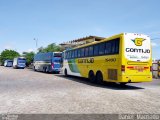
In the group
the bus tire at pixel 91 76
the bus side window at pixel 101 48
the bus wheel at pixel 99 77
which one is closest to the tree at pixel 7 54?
the bus tire at pixel 91 76

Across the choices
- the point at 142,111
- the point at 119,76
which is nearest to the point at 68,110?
the point at 142,111

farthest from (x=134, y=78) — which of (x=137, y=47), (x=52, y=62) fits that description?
(x=52, y=62)

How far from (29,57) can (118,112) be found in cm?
6586

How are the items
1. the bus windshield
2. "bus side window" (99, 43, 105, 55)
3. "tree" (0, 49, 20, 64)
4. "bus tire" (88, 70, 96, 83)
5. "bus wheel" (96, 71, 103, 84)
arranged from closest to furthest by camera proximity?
the bus windshield, "bus side window" (99, 43, 105, 55), "bus wheel" (96, 71, 103, 84), "bus tire" (88, 70, 96, 83), "tree" (0, 49, 20, 64)

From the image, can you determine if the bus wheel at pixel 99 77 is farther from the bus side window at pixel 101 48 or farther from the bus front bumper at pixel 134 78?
the bus front bumper at pixel 134 78

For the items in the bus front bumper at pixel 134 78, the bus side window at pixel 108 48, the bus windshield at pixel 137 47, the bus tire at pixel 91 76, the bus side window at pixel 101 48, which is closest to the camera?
the bus front bumper at pixel 134 78

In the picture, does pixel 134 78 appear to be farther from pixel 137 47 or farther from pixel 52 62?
pixel 52 62

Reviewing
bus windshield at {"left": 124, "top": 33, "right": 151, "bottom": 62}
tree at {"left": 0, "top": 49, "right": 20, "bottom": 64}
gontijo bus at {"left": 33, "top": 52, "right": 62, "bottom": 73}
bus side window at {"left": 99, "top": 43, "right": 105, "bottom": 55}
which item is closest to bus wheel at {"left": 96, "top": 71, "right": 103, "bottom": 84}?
bus side window at {"left": 99, "top": 43, "right": 105, "bottom": 55}

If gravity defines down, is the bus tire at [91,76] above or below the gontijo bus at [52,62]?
below

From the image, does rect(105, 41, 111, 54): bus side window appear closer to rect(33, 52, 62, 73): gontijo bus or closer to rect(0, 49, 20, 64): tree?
rect(33, 52, 62, 73): gontijo bus

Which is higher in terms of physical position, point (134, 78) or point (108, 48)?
point (108, 48)

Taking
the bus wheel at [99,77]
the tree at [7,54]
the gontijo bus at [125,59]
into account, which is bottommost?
the bus wheel at [99,77]

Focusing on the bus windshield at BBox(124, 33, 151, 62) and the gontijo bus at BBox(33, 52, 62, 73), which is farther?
the gontijo bus at BBox(33, 52, 62, 73)

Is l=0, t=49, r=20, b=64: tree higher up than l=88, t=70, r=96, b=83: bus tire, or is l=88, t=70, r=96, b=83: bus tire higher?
l=0, t=49, r=20, b=64: tree
